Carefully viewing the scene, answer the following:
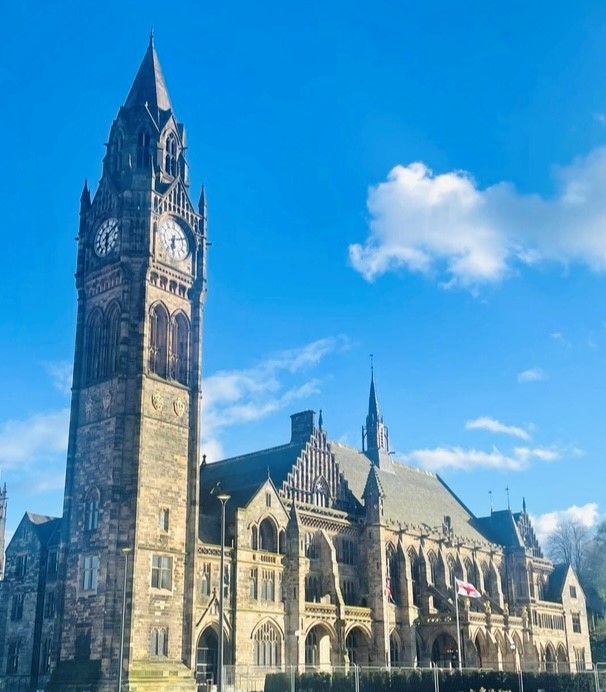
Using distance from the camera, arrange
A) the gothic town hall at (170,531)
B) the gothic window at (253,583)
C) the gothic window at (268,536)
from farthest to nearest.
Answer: the gothic window at (268,536)
the gothic window at (253,583)
the gothic town hall at (170,531)

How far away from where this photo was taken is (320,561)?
73812 millimetres

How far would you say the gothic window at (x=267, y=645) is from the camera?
6419 cm

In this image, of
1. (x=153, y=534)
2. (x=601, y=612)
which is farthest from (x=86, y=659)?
→ (x=601, y=612)

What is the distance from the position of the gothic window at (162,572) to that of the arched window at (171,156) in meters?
29.3

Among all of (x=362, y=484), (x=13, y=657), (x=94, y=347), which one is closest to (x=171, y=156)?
(x=94, y=347)

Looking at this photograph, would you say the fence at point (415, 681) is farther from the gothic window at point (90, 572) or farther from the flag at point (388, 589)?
the flag at point (388, 589)

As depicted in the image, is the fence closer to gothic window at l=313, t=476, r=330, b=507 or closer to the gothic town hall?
the gothic town hall

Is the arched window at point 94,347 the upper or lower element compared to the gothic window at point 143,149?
lower

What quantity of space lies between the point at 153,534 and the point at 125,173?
2688 centimetres

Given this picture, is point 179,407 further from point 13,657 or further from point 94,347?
point 13,657

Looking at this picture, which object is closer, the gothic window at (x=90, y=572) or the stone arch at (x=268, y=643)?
the gothic window at (x=90, y=572)

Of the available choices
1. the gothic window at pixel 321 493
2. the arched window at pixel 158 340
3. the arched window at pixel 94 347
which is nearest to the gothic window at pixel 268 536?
the gothic window at pixel 321 493

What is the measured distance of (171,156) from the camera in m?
70.0

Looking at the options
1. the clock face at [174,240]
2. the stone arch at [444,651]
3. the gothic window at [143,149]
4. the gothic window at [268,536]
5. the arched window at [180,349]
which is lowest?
the stone arch at [444,651]
